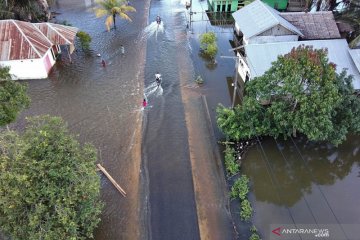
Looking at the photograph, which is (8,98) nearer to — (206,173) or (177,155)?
(177,155)

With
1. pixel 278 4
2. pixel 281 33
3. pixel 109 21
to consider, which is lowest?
pixel 109 21

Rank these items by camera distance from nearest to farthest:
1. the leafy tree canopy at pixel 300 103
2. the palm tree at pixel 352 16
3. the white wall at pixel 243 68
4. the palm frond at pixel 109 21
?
the leafy tree canopy at pixel 300 103
the white wall at pixel 243 68
the palm tree at pixel 352 16
the palm frond at pixel 109 21

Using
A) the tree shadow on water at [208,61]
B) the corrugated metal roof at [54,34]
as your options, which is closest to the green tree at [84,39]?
the corrugated metal roof at [54,34]

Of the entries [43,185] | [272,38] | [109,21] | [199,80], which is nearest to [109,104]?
[199,80]

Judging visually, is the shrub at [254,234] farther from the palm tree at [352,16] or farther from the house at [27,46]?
the palm tree at [352,16]

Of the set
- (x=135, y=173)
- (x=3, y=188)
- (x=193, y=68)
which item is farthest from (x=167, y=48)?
(x=3, y=188)

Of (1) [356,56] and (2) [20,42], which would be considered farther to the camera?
(2) [20,42]

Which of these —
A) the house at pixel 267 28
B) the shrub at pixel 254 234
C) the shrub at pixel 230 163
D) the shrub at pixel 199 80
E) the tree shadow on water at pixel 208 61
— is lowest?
the shrub at pixel 254 234

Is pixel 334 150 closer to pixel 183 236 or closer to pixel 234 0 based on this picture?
pixel 183 236
